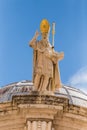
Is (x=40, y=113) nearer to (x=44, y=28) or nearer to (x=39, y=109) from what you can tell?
(x=39, y=109)

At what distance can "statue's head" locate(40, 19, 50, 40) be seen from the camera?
2925 cm

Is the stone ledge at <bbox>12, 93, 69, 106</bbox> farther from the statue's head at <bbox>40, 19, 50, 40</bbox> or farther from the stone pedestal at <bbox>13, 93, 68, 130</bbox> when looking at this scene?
the statue's head at <bbox>40, 19, 50, 40</bbox>

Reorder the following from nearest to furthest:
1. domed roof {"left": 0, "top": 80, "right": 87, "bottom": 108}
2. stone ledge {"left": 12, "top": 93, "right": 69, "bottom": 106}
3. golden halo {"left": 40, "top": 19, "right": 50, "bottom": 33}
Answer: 1. stone ledge {"left": 12, "top": 93, "right": 69, "bottom": 106}
2. golden halo {"left": 40, "top": 19, "right": 50, "bottom": 33}
3. domed roof {"left": 0, "top": 80, "right": 87, "bottom": 108}

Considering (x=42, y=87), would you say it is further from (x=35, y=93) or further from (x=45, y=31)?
(x=45, y=31)

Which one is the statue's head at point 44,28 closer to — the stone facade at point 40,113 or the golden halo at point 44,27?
the golden halo at point 44,27

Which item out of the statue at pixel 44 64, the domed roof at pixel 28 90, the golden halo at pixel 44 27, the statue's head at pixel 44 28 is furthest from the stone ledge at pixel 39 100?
the domed roof at pixel 28 90

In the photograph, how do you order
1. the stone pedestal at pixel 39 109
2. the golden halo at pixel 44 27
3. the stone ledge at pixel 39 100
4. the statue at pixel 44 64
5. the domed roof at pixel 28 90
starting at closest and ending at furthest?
the stone pedestal at pixel 39 109 → the stone ledge at pixel 39 100 → the statue at pixel 44 64 → the golden halo at pixel 44 27 → the domed roof at pixel 28 90

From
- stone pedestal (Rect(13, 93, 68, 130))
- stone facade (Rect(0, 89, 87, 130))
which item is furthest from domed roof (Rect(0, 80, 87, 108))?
stone pedestal (Rect(13, 93, 68, 130))

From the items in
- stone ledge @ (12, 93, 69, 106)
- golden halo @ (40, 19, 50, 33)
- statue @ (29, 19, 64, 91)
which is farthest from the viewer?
golden halo @ (40, 19, 50, 33)

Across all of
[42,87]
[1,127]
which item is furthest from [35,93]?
[1,127]

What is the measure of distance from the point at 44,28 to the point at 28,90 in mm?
5784

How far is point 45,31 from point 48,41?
55cm

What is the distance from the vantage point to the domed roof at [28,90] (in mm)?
34250

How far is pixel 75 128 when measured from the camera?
28406 millimetres
